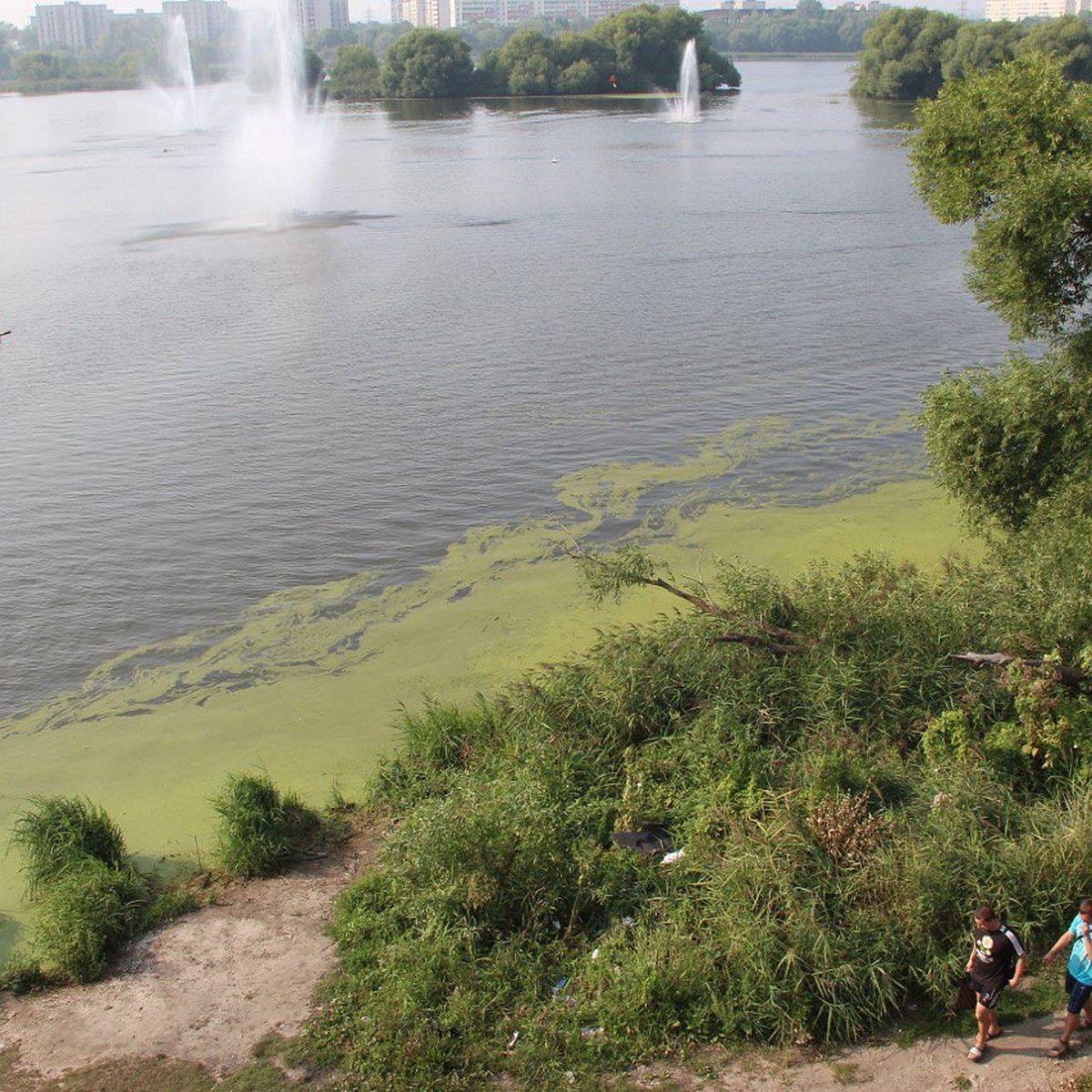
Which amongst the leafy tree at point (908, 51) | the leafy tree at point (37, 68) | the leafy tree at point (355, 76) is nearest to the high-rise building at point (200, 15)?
the leafy tree at point (37, 68)

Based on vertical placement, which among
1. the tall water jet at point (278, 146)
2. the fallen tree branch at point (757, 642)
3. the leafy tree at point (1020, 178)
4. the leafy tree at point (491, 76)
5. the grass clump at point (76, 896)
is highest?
the leafy tree at point (491, 76)

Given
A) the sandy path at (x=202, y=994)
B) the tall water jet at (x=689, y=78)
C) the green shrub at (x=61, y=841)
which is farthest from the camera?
the tall water jet at (x=689, y=78)

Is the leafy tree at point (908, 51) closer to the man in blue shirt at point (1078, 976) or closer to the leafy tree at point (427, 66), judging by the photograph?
the leafy tree at point (427, 66)

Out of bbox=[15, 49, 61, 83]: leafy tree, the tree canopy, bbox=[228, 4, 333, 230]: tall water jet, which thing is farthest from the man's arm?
bbox=[15, 49, 61, 83]: leafy tree

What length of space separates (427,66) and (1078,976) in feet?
346

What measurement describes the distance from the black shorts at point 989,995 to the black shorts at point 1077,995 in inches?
18.7

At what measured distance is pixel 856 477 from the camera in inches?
935

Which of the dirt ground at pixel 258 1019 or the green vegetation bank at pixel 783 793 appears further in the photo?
the green vegetation bank at pixel 783 793

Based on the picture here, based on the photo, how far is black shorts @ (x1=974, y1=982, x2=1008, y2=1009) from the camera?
8.97 m

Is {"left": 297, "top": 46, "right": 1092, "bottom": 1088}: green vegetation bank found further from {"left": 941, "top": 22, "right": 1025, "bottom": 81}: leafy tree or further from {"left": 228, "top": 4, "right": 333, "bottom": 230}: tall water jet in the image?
{"left": 941, "top": 22, "right": 1025, "bottom": 81}: leafy tree

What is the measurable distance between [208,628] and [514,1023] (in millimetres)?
10387

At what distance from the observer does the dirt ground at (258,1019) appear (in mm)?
8969

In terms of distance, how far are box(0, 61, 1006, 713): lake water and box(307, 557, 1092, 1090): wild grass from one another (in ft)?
25.2

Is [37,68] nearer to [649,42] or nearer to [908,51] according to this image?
[649,42]
